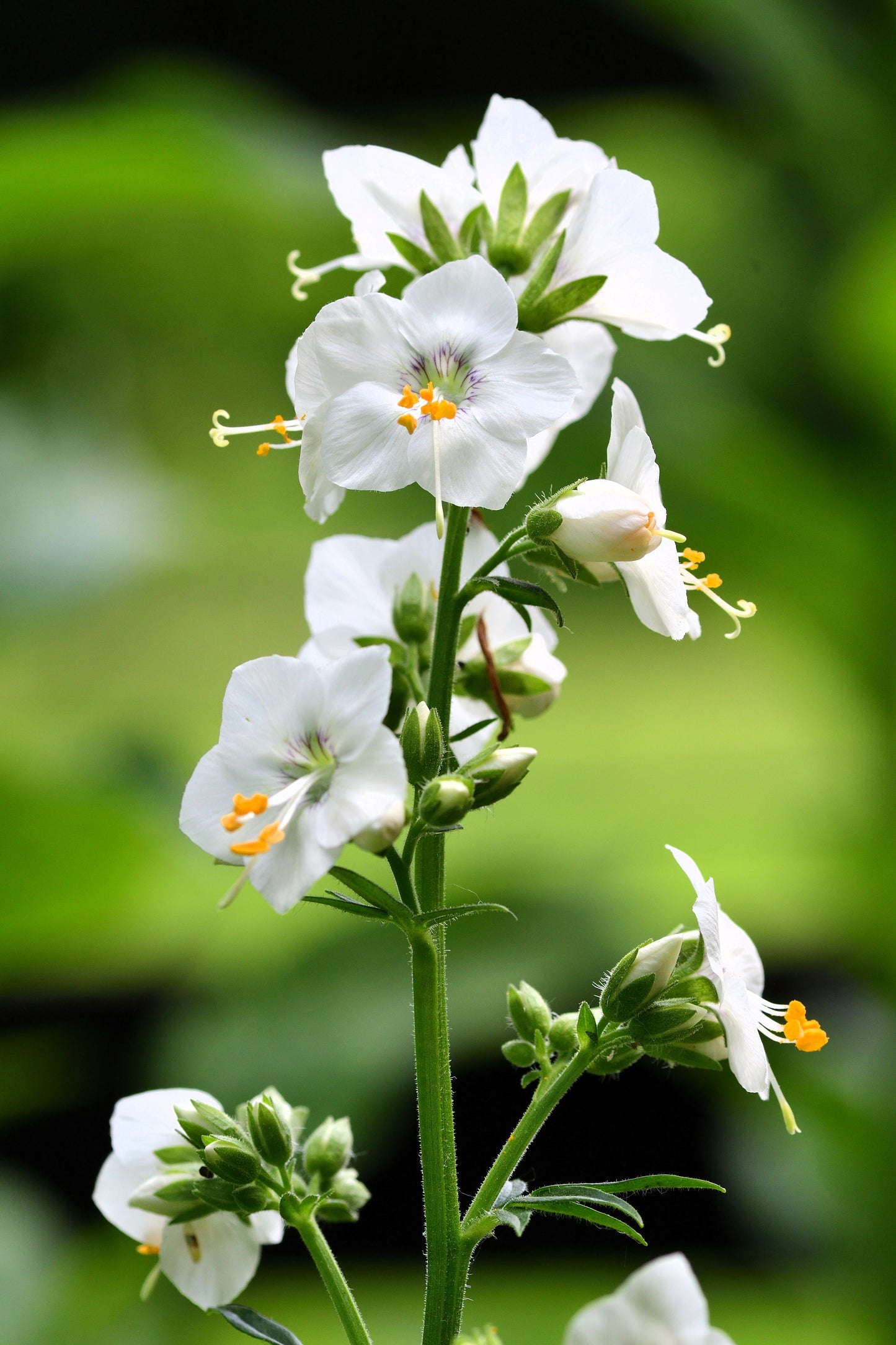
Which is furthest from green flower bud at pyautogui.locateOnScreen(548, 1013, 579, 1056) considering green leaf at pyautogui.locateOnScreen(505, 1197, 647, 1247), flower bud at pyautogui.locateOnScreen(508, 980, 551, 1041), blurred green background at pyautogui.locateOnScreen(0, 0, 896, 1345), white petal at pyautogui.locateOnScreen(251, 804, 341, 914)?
blurred green background at pyautogui.locateOnScreen(0, 0, 896, 1345)

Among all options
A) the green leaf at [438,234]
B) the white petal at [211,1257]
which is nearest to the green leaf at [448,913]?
the white petal at [211,1257]

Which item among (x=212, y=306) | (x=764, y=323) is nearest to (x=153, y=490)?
(x=764, y=323)

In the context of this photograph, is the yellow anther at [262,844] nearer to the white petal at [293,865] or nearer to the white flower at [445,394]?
the white petal at [293,865]

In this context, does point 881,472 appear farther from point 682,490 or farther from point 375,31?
point 375,31

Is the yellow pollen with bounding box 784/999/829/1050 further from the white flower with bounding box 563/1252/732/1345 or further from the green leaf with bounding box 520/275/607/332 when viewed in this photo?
the green leaf with bounding box 520/275/607/332

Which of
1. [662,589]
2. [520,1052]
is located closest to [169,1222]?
[520,1052]

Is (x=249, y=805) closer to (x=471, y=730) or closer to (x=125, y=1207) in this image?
(x=471, y=730)
